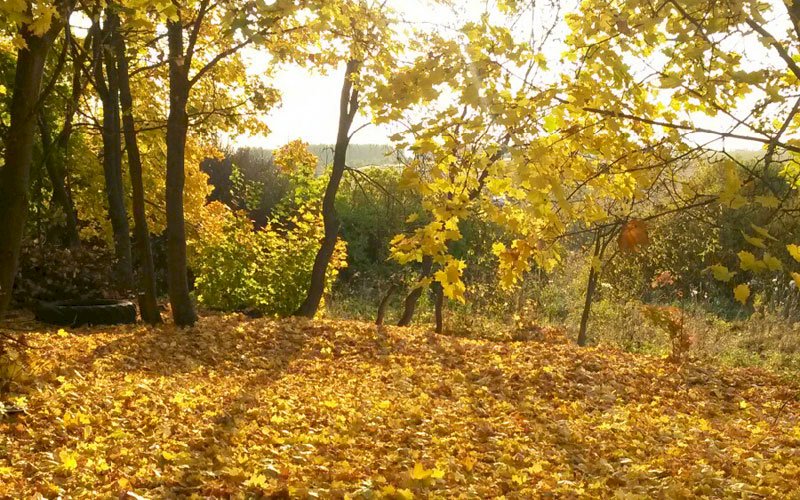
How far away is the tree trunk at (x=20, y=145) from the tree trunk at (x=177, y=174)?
3.34 m

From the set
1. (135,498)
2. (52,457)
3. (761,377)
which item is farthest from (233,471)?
(761,377)

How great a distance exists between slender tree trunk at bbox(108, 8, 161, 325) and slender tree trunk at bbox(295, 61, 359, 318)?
2407 millimetres

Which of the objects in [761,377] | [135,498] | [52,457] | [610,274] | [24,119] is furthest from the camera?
[610,274]

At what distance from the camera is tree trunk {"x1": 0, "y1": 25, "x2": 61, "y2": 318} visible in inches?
168

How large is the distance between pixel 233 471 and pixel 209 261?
8455 millimetres

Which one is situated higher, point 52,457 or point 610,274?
point 610,274

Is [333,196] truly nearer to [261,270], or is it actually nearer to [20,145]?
[261,270]

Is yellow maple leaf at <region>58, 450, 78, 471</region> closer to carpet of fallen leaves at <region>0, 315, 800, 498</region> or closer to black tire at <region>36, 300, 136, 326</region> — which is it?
carpet of fallen leaves at <region>0, 315, 800, 498</region>

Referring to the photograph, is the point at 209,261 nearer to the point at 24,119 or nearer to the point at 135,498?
the point at 24,119

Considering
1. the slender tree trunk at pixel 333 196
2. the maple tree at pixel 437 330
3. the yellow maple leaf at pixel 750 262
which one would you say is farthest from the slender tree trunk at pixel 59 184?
the yellow maple leaf at pixel 750 262

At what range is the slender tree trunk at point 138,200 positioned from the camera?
8.08 meters

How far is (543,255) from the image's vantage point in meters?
3.67

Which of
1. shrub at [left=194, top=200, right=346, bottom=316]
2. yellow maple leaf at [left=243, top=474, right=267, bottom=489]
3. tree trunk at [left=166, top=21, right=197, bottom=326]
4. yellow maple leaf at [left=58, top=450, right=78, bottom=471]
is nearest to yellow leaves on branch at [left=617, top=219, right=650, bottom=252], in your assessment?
yellow maple leaf at [left=243, top=474, right=267, bottom=489]

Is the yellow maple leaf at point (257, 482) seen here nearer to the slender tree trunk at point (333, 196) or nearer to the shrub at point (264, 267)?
the slender tree trunk at point (333, 196)
